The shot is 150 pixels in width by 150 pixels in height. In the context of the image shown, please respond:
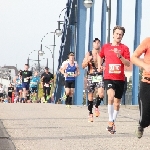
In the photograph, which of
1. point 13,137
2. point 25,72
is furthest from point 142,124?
point 25,72

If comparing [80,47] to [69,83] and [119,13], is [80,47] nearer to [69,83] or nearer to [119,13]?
[119,13]

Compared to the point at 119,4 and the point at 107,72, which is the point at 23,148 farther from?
the point at 119,4

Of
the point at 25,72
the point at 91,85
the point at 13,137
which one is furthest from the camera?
the point at 25,72

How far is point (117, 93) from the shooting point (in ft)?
36.0

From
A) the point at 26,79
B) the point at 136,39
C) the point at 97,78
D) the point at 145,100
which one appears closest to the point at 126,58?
the point at 97,78

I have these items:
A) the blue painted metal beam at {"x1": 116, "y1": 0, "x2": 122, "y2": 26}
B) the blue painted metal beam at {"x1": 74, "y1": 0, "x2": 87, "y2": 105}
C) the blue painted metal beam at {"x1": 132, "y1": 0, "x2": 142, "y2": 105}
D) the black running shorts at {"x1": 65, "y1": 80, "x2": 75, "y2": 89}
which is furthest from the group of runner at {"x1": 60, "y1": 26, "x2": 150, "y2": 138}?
the blue painted metal beam at {"x1": 74, "y1": 0, "x2": 87, "y2": 105}

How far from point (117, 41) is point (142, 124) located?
11.3 feet

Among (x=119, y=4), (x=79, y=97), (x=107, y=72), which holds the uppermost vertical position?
(x=119, y=4)

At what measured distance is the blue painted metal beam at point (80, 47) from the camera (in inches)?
1259

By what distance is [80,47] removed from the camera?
32.9m

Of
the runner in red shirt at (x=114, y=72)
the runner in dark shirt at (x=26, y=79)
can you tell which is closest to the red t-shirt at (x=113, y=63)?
the runner in red shirt at (x=114, y=72)

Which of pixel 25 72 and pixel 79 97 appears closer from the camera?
pixel 25 72

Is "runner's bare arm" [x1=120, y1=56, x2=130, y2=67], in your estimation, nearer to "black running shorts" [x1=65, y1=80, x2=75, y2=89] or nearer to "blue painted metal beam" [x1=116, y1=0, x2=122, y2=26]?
"black running shorts" [x1=65, y1=80, x2=75, y2=89]

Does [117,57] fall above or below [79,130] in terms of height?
above
